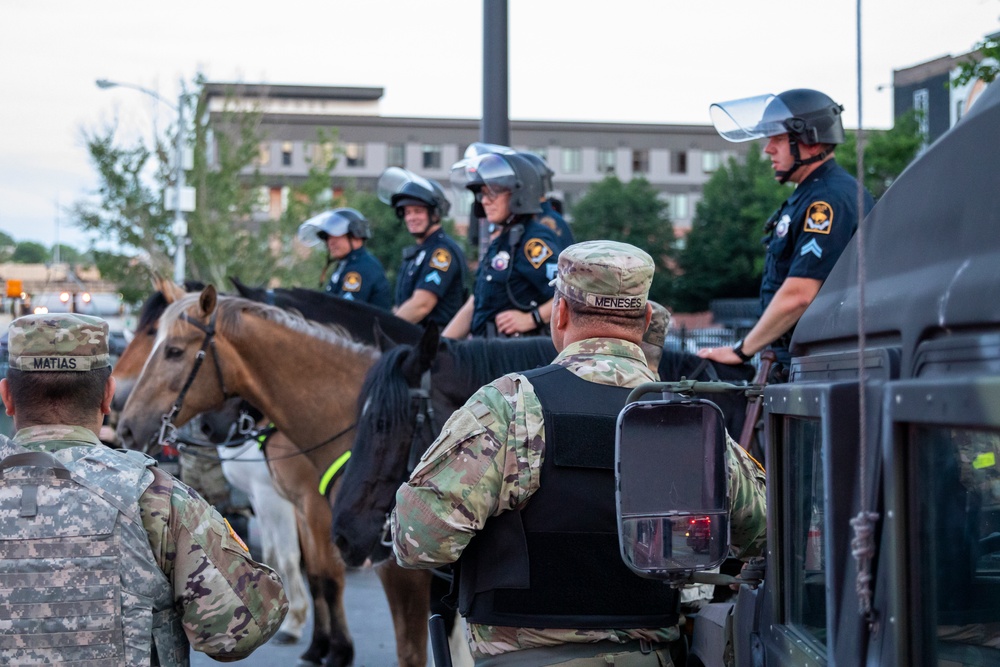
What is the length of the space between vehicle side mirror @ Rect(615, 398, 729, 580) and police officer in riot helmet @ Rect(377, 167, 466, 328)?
5.32 meters

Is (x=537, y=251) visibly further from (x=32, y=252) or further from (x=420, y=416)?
(x=32, y=252)

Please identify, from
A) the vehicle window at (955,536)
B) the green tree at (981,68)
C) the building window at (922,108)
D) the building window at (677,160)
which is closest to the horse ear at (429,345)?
the vehicle window at (955,536)

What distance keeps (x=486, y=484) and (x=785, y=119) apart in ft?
9.87

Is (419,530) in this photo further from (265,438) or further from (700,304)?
(700,304)

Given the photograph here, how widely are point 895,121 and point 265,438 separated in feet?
109

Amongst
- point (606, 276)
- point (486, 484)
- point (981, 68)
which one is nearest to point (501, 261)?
point (606, 276)

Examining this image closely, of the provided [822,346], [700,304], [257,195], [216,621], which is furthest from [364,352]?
[700,304]

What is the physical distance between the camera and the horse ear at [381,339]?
6004mm

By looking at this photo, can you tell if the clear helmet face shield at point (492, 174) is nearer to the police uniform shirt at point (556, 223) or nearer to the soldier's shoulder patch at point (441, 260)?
the police uniform shirt at point (556, 223)

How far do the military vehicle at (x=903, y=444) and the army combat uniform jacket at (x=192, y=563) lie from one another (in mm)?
1105

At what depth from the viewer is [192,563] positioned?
2711 millimetres

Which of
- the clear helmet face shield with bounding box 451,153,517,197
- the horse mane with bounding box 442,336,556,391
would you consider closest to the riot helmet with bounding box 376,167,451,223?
the clear helmet face shield with bounding box 451,153,517,197

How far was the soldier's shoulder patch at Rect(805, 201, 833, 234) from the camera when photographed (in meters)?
4.90

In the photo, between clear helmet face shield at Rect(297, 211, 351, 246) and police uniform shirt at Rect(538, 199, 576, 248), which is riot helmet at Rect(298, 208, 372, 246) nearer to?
clear helmet face shield at Rect(297, 211, 351, 246)
